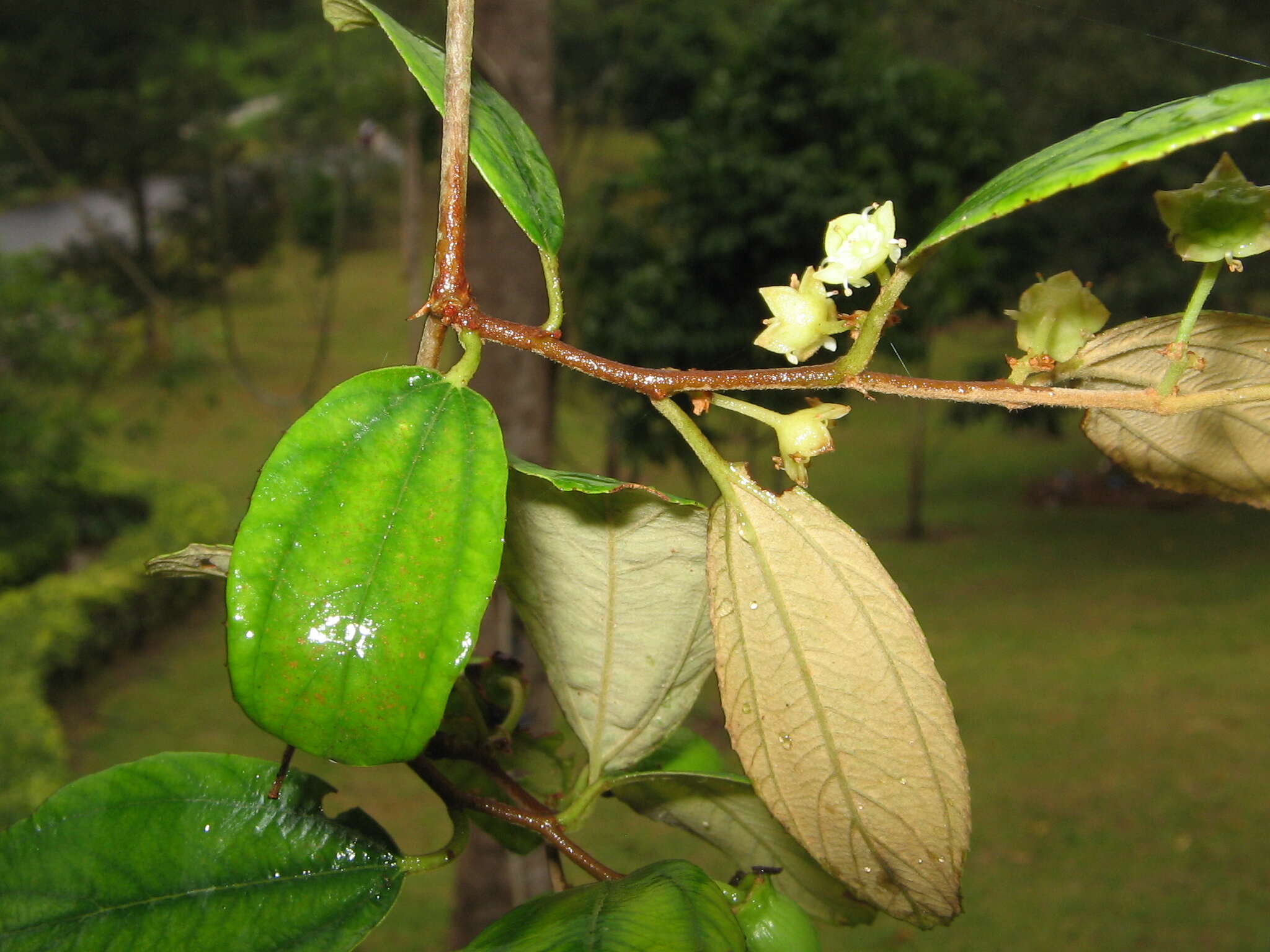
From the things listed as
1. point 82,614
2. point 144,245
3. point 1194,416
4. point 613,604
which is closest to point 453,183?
point 613,604

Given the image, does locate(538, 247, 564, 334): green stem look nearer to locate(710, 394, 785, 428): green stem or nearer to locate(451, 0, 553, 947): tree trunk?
locate(710, 394, 785, 428): green stem

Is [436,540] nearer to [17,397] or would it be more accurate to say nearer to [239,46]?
[17,397]

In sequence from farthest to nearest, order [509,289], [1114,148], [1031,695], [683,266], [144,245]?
[144,245], [1031,695], [683,266], [509,289], [1114,148]

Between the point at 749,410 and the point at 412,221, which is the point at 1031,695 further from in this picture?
the point at 412,221

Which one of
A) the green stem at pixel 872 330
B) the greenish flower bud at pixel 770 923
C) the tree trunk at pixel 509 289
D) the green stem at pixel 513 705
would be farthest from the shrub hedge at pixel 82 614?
the green stem at pixel 872 330

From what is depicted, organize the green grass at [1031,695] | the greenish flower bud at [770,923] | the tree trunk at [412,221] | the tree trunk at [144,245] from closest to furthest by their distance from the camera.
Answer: the greenish flower bud at [770,923]
the green grass at [1031,695]
the tree trunk at [412,221]
the tree trunk at [144,245]

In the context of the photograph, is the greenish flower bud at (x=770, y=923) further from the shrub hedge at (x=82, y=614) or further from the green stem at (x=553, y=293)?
the shrub hedge at (x=82, y=614)

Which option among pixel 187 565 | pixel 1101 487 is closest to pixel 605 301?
pixel 187 565
